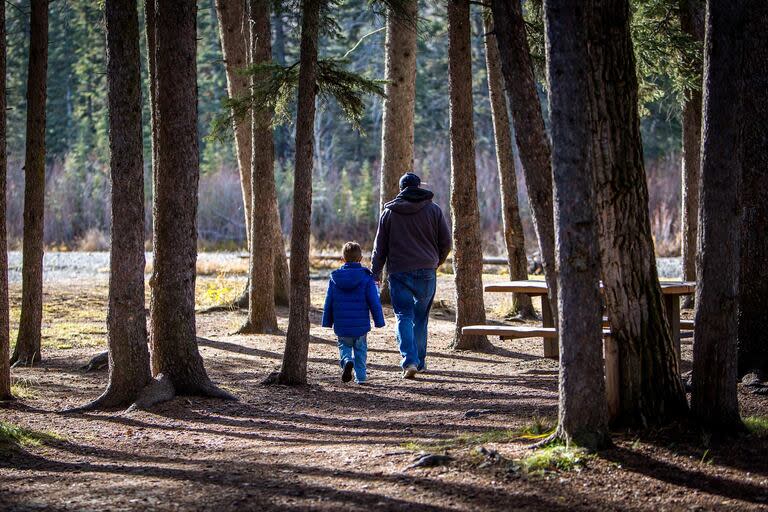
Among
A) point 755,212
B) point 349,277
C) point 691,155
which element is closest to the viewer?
point 755,212

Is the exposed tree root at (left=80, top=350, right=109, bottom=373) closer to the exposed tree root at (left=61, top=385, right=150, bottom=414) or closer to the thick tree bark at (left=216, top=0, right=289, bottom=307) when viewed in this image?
the exposed tree root at (left=61, top=385, right=150, bottom=414)

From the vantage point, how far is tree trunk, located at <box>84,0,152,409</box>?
8688 millimetres

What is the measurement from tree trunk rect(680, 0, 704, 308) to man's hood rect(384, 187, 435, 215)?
22.1 ft

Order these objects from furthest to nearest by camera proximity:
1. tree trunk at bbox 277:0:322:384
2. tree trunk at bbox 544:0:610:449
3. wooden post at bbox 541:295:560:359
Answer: wooden post at bbox 541:295:560:359 < tree trunk at bbox 277:0:322:384 < tree trunk at bbox 544:0:610:449

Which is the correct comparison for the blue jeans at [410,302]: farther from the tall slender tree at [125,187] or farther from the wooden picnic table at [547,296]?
the tall slender tree at [125,187]

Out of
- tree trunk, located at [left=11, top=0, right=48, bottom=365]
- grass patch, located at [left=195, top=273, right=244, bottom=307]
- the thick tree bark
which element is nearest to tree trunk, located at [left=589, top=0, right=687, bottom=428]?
tree trunk, located at [left=11, top=0, right=48, bottom=365]

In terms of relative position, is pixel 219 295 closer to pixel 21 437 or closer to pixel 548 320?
pixel 548 320

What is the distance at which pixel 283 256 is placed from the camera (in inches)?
669

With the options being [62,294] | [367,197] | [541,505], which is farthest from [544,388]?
[367,197]

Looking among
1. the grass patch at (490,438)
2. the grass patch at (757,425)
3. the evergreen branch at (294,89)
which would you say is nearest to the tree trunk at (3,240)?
the evergreen branch at (294,89)

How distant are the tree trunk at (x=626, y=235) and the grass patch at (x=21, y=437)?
442cm

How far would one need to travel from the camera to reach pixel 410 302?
10406 mm

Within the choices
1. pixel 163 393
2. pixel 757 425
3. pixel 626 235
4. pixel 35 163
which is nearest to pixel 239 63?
pixel 35 163

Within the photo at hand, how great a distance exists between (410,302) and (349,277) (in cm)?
79
